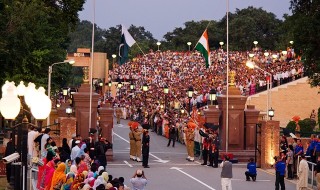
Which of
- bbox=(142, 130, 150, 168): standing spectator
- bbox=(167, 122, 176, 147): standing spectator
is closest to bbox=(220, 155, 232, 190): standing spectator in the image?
bbox=(142, 130, 150, 168): standing spectator

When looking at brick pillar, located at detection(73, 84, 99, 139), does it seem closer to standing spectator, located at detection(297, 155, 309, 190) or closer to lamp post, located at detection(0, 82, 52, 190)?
standing spectator, located at detection(297, 155, 309, 190)

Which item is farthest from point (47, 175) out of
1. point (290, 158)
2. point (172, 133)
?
point (172, 133)

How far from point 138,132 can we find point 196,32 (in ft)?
372

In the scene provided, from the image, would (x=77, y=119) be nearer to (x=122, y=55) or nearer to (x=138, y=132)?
(x=138, y=132)

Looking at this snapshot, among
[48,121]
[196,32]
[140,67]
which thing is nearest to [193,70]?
[140,67]

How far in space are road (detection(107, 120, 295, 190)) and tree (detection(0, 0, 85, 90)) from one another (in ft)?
19.8

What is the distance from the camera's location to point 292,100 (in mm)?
67250

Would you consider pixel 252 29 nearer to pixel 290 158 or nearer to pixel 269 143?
pixel 269 143

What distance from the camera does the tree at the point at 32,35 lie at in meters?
39.6

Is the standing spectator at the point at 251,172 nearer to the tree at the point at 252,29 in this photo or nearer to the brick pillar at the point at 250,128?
the brick pillar at the point at 250,128

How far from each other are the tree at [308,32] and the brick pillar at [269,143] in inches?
287

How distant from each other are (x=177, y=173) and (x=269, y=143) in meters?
4.73

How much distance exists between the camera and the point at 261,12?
5674 inches

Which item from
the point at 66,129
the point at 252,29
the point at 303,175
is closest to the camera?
the point at 303,175
